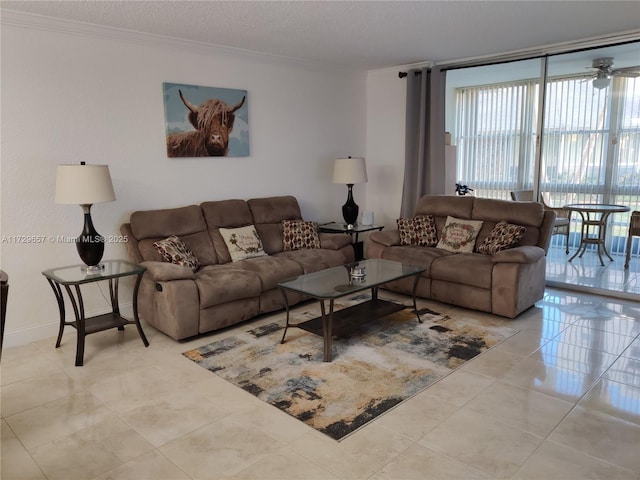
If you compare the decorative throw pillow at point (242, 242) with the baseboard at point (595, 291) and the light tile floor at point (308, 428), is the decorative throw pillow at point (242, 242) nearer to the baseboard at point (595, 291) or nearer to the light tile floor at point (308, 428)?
the light tile floor at point (308, 428)

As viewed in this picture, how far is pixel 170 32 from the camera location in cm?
404

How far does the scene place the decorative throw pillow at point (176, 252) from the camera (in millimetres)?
3928

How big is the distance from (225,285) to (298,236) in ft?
4.51

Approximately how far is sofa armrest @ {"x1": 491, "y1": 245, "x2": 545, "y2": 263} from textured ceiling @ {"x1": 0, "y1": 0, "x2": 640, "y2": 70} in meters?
1.88

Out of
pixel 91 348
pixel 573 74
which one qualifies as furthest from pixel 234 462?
pixel 573 74

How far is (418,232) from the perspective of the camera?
4996mm

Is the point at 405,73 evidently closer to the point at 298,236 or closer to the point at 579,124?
the point at 579,124

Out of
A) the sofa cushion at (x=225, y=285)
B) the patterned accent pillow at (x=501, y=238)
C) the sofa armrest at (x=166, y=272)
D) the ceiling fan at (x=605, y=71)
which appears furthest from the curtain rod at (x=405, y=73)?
the sofa armrest at (x=166, y=272)

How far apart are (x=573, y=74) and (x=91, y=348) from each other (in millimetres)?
5413

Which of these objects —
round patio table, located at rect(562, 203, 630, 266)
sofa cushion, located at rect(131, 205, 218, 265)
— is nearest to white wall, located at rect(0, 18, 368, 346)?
sofa cushion, located at rect(131, 205, 218, 265)

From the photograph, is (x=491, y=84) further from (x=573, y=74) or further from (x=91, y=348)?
(x=91, y=348)

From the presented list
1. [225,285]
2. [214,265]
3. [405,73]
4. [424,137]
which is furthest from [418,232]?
[225,285]

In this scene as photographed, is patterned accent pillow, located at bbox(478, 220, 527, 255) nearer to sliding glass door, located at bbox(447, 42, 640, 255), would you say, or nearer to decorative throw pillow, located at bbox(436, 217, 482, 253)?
decorative throw pillow, located at bbox(436, 217, 482, 253)

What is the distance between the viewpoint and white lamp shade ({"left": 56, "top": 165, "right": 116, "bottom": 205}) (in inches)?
129
